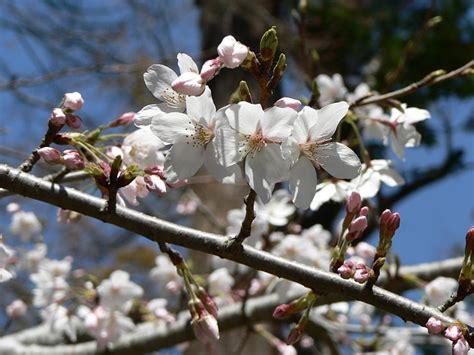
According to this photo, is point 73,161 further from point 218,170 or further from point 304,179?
point 304,179

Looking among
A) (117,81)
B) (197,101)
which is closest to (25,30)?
(117,81)

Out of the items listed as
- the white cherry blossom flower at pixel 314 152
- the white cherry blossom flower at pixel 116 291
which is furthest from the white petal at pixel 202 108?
the white cherry blossom flower at pixel 116 291

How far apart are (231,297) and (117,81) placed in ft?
8.15

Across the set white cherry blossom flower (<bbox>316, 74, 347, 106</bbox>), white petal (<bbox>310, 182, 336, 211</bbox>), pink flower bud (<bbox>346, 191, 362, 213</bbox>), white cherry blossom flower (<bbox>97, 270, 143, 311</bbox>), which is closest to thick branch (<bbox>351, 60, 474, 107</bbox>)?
white petal (<bbox>310, 182, 336, 211</bbox>)

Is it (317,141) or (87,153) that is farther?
(87,153)

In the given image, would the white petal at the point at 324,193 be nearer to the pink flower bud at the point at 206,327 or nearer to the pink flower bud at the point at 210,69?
the pink flower bud at the point at 206,327

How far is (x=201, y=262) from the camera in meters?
2.89

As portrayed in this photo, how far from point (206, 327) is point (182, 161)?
25 centimetres

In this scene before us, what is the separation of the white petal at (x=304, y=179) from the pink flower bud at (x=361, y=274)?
0.38 feet

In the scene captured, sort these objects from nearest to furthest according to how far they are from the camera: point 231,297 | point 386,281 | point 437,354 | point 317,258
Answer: point 386,281 < point 317,258 < point 231,297 < point 437,354

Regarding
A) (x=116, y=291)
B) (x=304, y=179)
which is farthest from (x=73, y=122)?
(x=116, y=291)

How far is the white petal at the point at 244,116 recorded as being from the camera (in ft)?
2.49

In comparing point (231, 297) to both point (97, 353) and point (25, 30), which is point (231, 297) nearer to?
point (97, 353)

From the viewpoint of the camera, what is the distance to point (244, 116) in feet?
2.53
